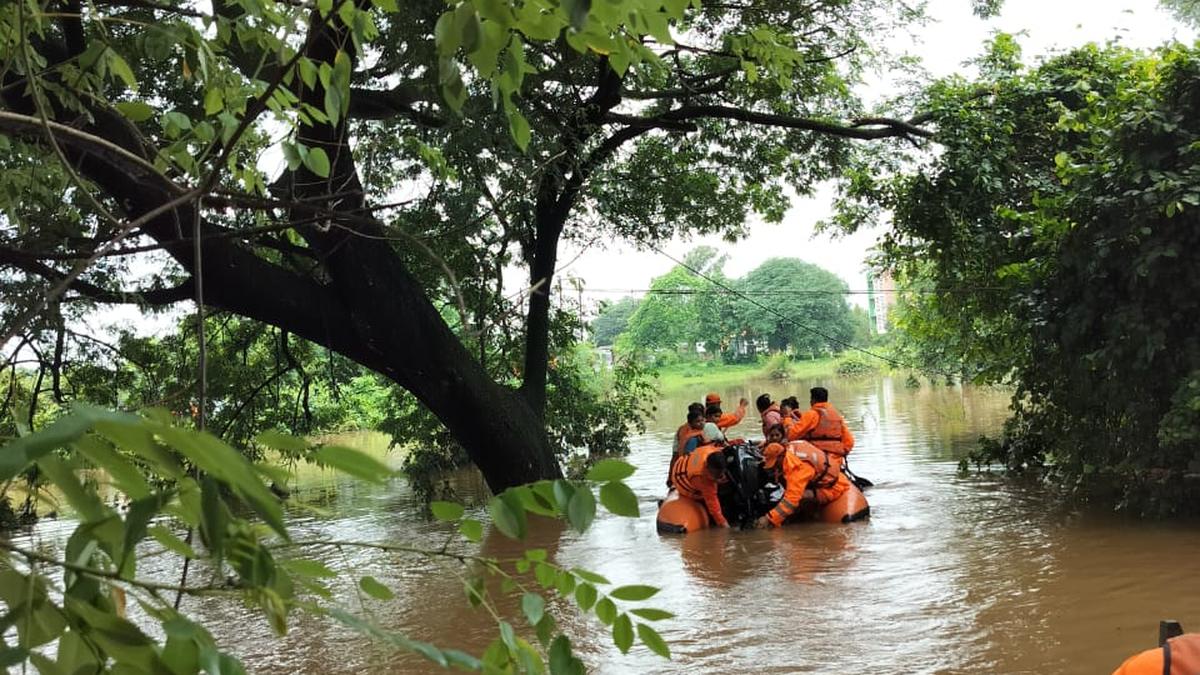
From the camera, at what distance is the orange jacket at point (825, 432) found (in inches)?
495

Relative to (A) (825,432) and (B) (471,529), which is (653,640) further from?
(A) (825,432)

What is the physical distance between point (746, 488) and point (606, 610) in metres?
10.4

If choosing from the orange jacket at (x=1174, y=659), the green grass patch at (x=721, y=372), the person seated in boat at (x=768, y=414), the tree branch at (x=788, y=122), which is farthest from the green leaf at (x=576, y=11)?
the green grass patch at (x=721, y=372)

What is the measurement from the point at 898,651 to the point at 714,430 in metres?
5.24

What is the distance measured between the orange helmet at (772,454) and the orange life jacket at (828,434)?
54.7 inches

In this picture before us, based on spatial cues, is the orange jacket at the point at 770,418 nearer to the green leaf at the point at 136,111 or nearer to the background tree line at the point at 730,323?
the green leaf at the point at 136,111

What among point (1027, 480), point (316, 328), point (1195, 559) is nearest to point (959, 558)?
point (1195, 559)

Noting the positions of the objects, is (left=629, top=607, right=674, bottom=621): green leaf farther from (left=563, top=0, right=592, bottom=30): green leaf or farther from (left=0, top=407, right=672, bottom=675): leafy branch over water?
(left=563, top=0, right=592, bottom=30): green leaf

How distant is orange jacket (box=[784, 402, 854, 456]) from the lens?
12.6m

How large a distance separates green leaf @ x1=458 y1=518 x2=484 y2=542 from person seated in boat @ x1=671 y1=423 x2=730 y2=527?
31.7 feet

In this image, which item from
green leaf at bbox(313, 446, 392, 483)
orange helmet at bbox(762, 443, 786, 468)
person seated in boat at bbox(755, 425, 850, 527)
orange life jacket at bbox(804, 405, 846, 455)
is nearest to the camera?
green leaf at bbox(313, 446, 392, 483)

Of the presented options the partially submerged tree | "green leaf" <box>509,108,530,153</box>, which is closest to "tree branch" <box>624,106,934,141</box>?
the partially submerged tree

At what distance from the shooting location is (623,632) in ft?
4.84

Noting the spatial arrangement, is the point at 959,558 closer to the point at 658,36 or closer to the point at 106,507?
the point at 658,36
